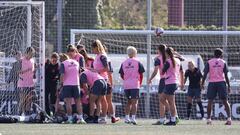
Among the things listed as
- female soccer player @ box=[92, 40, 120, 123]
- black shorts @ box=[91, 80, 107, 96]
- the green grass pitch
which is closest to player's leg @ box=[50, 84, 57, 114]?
female soccer player @ box=[92, 40, 120, 123]

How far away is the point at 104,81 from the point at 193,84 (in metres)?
4.50

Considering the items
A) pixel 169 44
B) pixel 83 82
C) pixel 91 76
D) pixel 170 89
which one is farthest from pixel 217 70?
pixel 169 44

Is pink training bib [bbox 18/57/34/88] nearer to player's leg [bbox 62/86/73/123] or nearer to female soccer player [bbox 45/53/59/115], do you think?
female soccer player [bbox 45/53/59/115]

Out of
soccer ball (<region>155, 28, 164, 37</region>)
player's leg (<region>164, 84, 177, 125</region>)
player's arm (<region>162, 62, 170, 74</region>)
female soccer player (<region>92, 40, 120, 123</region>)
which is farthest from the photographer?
soccer ball (<region>155, 28, 164, 37</region>)

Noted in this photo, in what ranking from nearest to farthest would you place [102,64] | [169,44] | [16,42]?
[102,64], [16,42], [169,44]

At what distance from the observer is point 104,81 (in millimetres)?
23641

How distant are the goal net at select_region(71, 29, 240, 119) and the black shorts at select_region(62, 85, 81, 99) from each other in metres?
4.33

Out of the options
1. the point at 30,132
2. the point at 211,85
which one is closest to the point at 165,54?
the point at 211,85

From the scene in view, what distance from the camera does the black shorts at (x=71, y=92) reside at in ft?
77.8

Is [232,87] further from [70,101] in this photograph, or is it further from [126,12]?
[126,12]

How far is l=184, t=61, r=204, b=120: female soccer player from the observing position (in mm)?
27391

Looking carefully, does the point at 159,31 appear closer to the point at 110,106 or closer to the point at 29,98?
the point at 110,106

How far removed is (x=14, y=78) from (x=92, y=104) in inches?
105

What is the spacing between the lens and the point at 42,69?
25.1 m
